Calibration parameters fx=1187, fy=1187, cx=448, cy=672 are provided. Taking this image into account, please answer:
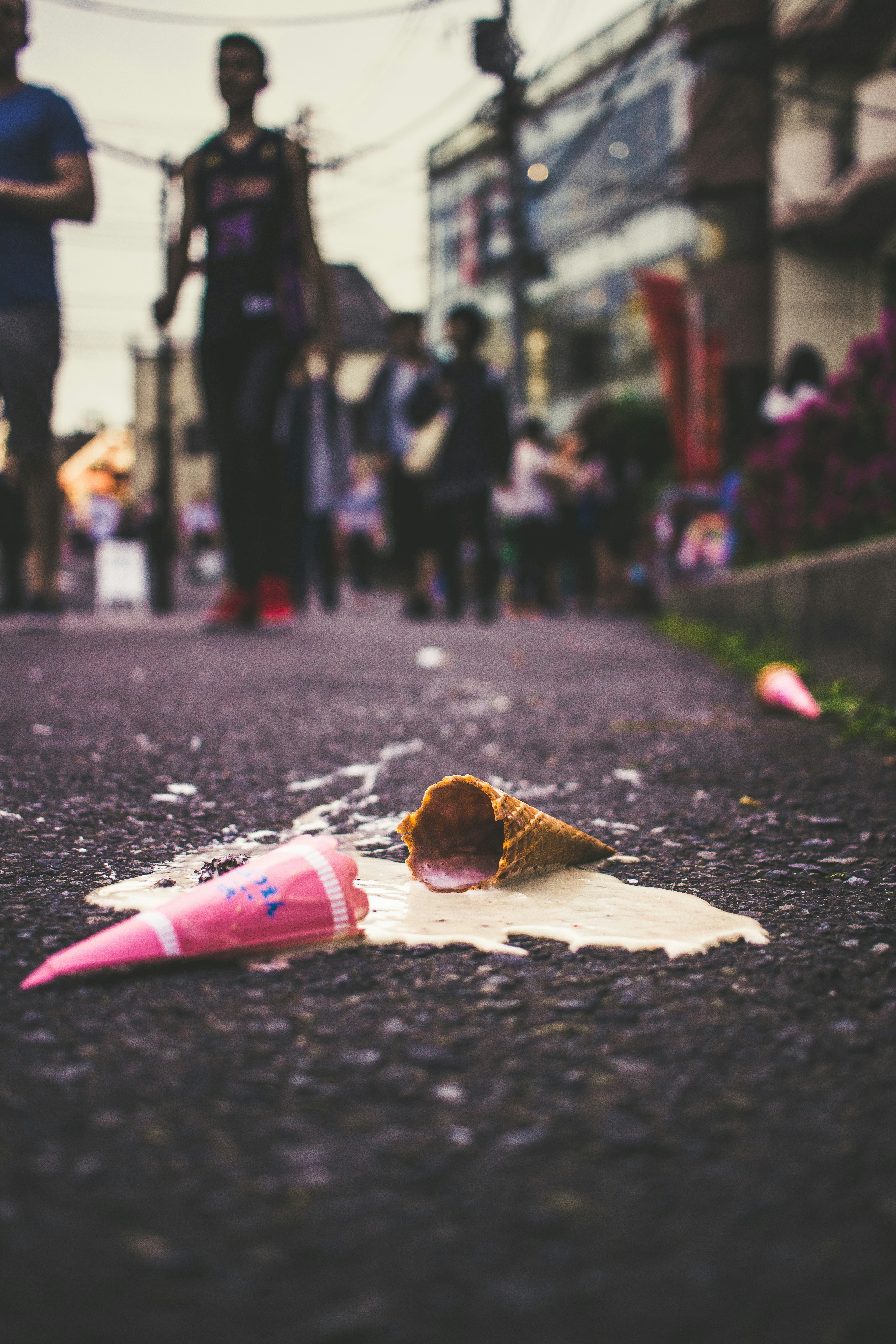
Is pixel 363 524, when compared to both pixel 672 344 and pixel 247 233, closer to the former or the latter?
pixel 672 344

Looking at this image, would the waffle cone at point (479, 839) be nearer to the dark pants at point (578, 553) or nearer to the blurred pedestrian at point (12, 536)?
the blurred pedestrian at point (12, 536)

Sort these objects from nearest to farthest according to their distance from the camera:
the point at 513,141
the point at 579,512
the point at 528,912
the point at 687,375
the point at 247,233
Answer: the point at 528,912
the point at 247,233
the point at 579,512
the point at 513,141
the point at 687,375

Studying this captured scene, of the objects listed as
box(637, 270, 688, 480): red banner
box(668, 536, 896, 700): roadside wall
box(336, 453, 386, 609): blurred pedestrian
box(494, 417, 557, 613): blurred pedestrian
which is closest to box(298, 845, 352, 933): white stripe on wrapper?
box(668, 536, 896, 700): roadside wall

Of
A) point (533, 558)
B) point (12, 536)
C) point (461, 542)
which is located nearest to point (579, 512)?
point (533, 558)

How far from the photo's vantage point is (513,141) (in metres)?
15.0

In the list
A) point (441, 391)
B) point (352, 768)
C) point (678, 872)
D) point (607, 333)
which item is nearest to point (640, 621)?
point (441, 391)

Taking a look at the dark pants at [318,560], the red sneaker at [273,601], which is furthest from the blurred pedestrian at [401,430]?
the red sneaker at [273,601]

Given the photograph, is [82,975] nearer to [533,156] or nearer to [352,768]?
[352,768]

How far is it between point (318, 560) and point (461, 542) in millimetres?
3304

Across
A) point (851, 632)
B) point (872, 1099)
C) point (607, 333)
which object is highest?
point (607, 333)

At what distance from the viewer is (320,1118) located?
94 centimetres

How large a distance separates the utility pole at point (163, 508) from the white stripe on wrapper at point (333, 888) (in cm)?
1044

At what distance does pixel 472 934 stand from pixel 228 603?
4.84 m

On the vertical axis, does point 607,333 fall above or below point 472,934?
above
